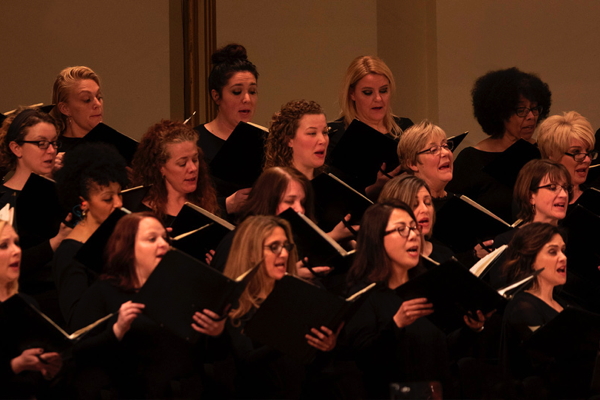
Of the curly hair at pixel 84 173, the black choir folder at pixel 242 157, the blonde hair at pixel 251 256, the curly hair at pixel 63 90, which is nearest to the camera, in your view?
the blonde hair at pixel 251 256

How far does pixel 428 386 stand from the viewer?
2229mm

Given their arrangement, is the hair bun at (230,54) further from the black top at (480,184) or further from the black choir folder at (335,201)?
the black top at (480,184)

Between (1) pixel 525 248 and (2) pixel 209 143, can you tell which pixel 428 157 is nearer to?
(1) pixel 525 248

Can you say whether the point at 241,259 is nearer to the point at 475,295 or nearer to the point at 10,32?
the point at 475,295

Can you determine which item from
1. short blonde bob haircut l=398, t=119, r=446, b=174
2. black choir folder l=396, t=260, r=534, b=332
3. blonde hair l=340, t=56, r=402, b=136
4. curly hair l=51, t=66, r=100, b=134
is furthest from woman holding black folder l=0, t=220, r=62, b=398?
blonde hair l=340, t=56, r=402, b=136

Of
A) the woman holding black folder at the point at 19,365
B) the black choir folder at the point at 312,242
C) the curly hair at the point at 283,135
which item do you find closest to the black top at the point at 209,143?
the curly hair at the point at 283,135

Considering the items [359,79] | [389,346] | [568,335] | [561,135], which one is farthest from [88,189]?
[561,135]

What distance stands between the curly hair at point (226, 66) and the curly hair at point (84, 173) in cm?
85

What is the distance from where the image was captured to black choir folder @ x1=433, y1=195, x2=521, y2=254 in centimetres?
390

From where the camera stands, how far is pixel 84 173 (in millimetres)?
3701

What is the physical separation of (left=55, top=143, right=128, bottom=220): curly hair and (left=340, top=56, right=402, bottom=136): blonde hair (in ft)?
4.27

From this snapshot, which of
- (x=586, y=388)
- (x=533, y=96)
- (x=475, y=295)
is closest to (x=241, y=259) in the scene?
(x=475, y=295)

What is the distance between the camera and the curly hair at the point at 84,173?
12.1 ft

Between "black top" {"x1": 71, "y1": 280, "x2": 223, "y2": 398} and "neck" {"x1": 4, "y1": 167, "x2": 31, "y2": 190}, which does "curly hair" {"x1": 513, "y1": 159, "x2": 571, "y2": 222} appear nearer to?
"black top" {"x1": 71, "y1": 280, "x2": 223, "y2": 398}
